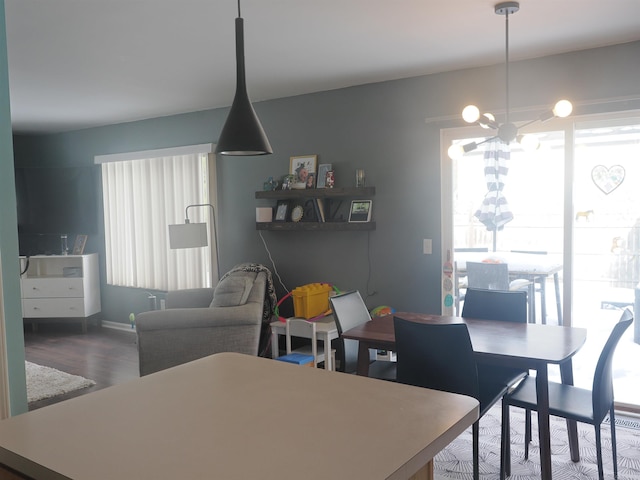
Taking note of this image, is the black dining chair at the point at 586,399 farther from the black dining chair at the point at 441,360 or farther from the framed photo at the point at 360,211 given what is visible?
the framed photo at the point at 360,211

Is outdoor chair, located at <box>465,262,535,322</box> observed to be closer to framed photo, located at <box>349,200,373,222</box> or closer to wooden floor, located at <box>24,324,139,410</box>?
framed photo, located at <box>349,200,373,222</box>

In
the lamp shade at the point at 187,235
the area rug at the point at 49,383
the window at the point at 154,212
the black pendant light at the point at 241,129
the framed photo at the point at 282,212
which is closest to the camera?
the black pendant light at the point at 241,129

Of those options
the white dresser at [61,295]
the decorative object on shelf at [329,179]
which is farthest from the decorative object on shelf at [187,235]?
the white dresser at [61,295]

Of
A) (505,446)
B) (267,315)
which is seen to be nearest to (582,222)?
(505,446)

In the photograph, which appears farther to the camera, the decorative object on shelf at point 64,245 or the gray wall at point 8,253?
the decorative object on shelf at point 64,245

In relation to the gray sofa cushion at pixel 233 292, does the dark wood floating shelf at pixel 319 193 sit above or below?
above

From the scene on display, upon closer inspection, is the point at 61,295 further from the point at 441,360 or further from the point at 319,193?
the point at 441,360

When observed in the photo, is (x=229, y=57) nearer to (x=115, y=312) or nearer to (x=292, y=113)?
(x=292, y=113)

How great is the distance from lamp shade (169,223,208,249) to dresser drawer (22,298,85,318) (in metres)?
2.14

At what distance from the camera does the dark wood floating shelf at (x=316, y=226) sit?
4.54 meters

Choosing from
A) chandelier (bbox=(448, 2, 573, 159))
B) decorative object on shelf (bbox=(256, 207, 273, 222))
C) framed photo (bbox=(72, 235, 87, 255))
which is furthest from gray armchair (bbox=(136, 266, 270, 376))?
framed photo (bbox=(72, 235, 87, 255))

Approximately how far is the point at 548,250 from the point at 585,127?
90 cm

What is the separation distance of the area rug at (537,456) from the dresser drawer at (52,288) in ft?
16.4

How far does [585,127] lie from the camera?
3771 millimetres
